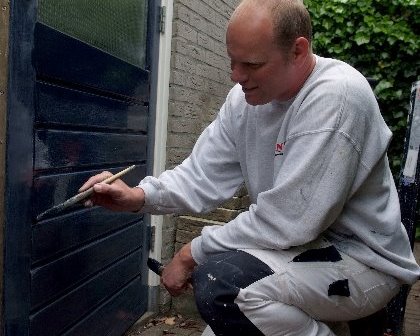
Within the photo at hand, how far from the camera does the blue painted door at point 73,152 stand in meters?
2.09

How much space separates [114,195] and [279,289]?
82cm

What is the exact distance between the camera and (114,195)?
2301 millimetres

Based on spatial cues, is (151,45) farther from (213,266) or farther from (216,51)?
(213,266)

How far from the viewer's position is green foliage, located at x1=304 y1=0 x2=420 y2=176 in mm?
7328

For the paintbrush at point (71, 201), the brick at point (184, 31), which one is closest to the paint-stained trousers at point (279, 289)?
the paintbrush at point (71, 201)

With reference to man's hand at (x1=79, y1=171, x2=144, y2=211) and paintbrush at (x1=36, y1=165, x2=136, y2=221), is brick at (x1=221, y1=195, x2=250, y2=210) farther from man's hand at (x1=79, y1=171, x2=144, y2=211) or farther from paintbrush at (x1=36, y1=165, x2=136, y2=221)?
paintbrush at (x1=36, y1=165, x2=136, y2=221)

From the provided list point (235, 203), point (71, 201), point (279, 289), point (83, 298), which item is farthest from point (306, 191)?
point (235, 203)

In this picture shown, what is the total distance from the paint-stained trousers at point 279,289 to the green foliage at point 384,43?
5785mm

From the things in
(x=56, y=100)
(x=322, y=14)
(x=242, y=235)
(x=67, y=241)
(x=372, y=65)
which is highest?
(x=322, y=14)

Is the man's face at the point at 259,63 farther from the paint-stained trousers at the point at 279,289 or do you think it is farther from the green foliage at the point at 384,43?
the green foliage at the point at 384,43

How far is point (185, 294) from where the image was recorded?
3.86 m

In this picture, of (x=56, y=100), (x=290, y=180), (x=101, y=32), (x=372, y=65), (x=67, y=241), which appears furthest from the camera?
(x=372, y=65)

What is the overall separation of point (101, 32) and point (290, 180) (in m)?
1.41

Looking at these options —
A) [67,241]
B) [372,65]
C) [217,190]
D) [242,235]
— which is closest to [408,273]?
[242,235]
